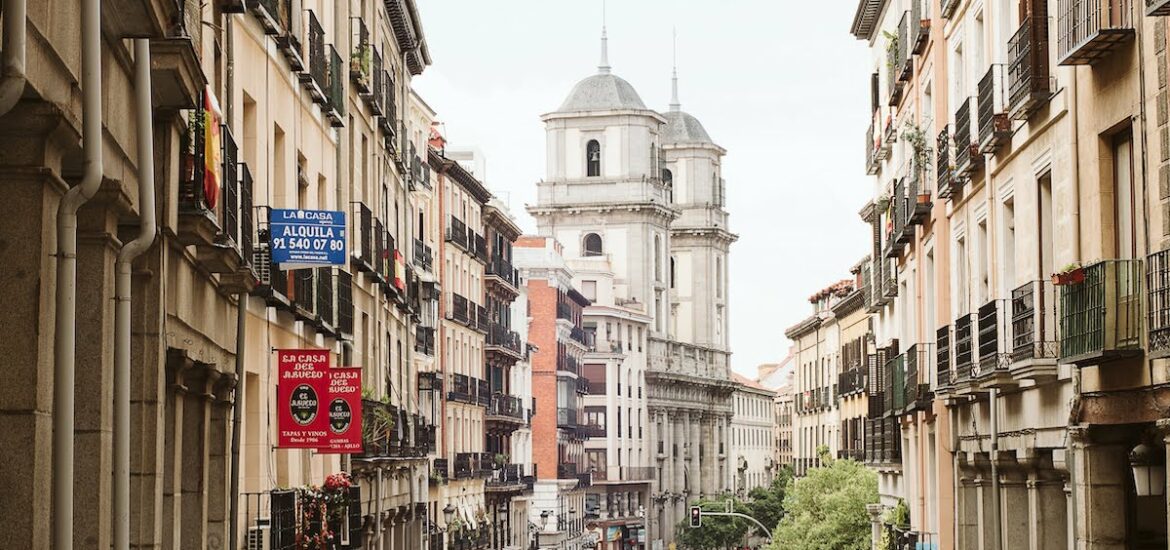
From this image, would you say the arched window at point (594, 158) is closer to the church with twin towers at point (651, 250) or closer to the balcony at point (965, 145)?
the church with twin towers at point (651, 250)

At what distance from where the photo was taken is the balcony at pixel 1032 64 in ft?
81.7

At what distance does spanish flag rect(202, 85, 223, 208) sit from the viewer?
1995cm

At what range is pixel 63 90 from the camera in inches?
479

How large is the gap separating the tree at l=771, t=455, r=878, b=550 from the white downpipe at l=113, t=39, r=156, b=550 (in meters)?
49.3

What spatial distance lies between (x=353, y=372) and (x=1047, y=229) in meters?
8.97

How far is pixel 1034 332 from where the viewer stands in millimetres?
25281

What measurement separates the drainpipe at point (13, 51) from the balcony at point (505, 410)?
79328 mm

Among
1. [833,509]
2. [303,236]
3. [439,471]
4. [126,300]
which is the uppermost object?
[303,236]

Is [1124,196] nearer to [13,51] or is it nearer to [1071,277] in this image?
[1071,277]

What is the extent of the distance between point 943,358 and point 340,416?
1180 centimetres

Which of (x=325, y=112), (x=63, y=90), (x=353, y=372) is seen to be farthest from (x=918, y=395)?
(x=63, y=90)

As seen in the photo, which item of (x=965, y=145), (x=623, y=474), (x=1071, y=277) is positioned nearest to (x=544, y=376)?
(x=623, y=474)

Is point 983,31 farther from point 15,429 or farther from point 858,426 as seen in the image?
point 858,426

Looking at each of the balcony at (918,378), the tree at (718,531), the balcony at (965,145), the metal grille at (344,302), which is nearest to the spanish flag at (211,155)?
the balcony at (965,145)
